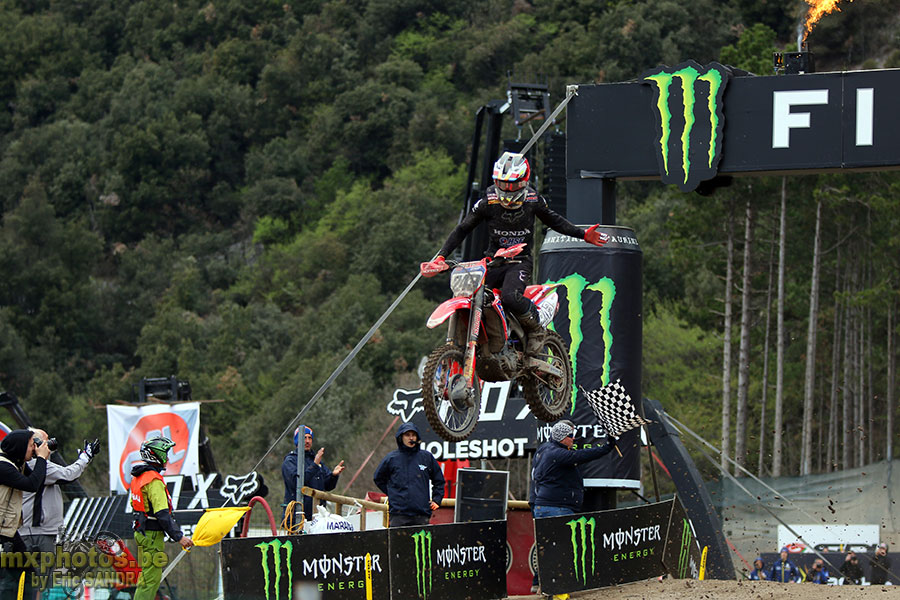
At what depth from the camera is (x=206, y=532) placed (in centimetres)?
1210

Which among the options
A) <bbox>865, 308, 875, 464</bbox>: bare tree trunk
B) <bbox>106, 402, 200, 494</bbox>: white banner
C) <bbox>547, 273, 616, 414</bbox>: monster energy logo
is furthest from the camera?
<bbox>865, 308, 875, 464</bbox>: bare tree trunk

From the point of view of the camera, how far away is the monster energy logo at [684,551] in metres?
15.4

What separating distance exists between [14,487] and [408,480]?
4078 millimetres

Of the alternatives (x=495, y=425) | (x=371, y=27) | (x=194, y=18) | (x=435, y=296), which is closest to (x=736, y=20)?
(x=435, y=296)

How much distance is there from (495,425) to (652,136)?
6702mm

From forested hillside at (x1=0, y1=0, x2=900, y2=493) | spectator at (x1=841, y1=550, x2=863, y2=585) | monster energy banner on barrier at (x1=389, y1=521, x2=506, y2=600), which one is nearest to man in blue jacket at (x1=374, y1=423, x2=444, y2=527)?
monster energy banner on barrier at (x1=389, y1=521, x2=506, y2=600)

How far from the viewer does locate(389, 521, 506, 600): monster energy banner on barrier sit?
42.5ft

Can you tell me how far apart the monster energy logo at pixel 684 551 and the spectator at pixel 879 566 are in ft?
13.0

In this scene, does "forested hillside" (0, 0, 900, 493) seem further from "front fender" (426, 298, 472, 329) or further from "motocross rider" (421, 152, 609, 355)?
"front fender" (426, 298, 472, 329)

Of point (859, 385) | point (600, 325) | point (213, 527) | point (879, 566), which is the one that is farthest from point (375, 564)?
point (859, 385)

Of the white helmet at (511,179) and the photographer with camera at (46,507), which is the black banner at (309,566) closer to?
the photographer with camera at (46,507)

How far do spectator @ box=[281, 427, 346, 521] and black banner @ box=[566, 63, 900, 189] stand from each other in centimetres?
450

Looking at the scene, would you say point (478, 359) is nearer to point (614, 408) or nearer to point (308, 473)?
point (614, 408)

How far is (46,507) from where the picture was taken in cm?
1180
